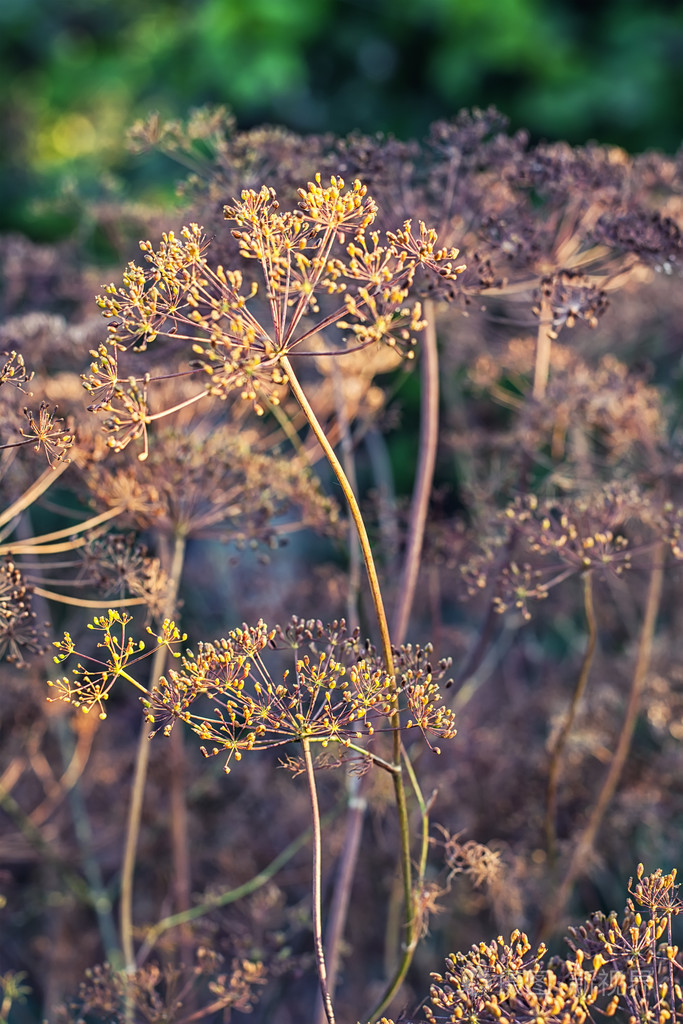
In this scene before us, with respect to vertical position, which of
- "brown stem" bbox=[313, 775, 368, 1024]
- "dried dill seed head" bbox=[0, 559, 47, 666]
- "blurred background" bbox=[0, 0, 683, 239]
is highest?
"blurred background" bbox=[0, 0, 683, 239]

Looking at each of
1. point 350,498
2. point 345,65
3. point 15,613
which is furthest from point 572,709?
point 345,65

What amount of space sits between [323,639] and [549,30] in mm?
7374

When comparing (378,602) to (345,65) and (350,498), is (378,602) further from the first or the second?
(345,65)

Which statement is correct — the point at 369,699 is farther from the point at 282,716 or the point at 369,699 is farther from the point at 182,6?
the point at 182,6

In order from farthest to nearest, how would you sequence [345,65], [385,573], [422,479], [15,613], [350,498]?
[345,65]
[385,573]
[422,479]
[15,613]
[350,498]

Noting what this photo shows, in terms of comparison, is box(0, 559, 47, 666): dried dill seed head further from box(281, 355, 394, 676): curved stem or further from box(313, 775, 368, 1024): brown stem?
box(313, 775, 368, 1024): brown stem

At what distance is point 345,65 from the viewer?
8945mm

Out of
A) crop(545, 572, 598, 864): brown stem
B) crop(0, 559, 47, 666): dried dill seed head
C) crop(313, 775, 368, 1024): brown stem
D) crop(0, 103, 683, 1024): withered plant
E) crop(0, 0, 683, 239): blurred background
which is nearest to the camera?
crop(0, 103, 683, 1024): withered plant

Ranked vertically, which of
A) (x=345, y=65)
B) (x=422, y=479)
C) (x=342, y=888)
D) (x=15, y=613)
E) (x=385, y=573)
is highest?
(x=345, y=65)

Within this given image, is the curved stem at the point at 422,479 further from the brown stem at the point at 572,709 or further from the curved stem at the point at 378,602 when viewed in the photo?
the curved stem at the point at 378,602

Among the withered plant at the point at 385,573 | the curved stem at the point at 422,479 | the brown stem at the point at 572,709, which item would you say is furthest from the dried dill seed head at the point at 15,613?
the brown stem at the point at 572,709

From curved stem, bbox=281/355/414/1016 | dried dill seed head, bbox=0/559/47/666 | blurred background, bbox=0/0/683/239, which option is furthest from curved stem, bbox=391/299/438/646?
blurred background, bbox=0/0/683/239

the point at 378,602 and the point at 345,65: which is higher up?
the point at 345,65

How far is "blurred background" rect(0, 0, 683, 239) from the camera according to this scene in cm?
768
